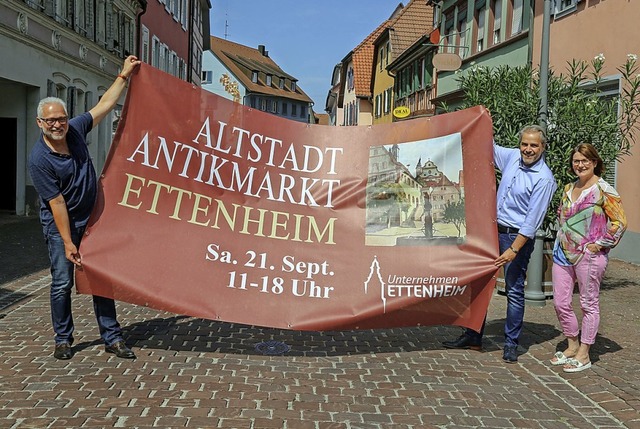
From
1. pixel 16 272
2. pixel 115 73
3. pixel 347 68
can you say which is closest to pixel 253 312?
pixel 16 272

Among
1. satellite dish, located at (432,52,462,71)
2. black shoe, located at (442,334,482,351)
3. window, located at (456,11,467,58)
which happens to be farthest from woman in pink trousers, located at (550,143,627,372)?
window, located at (456,11,467,58)

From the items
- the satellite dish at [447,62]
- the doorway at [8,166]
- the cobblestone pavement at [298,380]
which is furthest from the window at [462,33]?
the cobblestone pavement at [298,380]

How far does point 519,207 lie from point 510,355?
1.19 meters

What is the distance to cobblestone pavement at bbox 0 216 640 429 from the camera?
448 cm

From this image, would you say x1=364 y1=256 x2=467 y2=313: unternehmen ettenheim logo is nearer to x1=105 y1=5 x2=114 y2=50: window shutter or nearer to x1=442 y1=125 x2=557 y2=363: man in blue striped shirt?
x1=442 y1=125 x2=557 y2=363: man in blue striped shirt

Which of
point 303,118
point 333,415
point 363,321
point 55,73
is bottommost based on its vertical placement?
point 333,415

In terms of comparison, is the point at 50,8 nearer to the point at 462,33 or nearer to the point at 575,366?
the point at 462,33

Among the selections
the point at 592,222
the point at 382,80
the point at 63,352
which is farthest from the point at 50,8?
the point at 382,80

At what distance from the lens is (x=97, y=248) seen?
5453 millimetres

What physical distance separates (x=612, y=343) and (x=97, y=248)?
4561mm

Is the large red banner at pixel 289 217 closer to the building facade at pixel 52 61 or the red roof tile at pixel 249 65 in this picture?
the building facade at pixel 52 61

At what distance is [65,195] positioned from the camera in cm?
535

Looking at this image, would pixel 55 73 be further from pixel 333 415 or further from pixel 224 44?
pixel 224 44

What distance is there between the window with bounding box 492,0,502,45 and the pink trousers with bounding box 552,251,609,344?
17496mm
